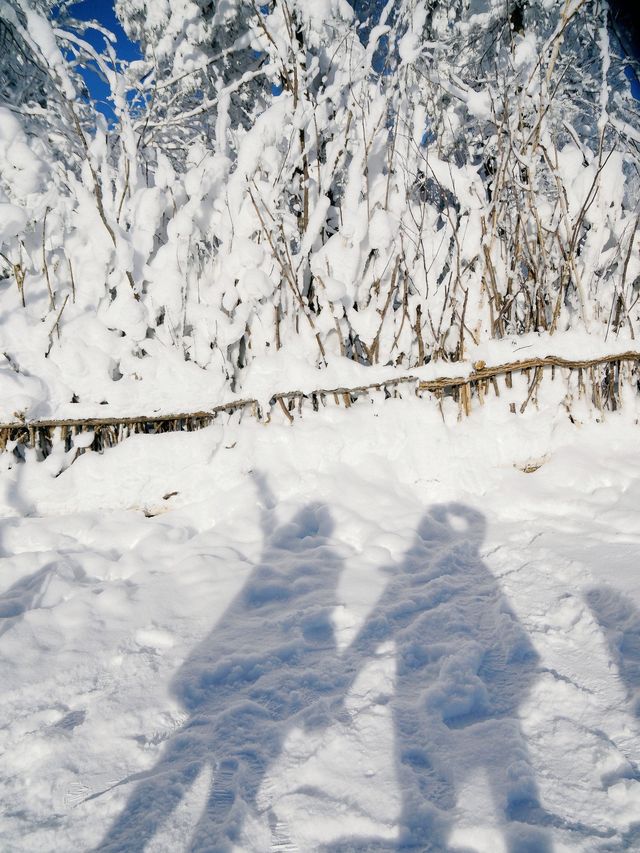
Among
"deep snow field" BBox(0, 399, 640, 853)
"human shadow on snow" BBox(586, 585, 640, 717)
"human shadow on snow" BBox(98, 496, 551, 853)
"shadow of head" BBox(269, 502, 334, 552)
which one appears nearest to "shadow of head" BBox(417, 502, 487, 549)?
"deep snow field" BBox(0, 399, 640, 853)

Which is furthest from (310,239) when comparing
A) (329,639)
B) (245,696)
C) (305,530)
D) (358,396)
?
(245,696)

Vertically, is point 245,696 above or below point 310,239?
below

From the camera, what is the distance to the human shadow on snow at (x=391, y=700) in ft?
3.21

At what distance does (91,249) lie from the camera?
10.4ft

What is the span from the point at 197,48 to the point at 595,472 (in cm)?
814

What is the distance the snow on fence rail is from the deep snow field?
14 centimetres

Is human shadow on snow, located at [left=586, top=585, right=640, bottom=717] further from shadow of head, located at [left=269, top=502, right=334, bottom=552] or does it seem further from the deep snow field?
shadow of head, located at [left=269, top=502, right=334, bottom=552]

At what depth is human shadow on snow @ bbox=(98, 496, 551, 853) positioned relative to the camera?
0.98 m

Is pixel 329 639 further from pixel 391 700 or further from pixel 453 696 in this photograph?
pixel 453 696

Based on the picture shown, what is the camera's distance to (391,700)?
130cm

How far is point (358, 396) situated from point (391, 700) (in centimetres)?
213

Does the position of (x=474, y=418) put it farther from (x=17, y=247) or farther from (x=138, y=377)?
(x=17, y=247)

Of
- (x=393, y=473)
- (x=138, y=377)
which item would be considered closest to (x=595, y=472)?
(x=393, y=473)

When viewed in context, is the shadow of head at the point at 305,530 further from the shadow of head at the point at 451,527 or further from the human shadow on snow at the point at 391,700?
the shadow of head at the point at 451,527
